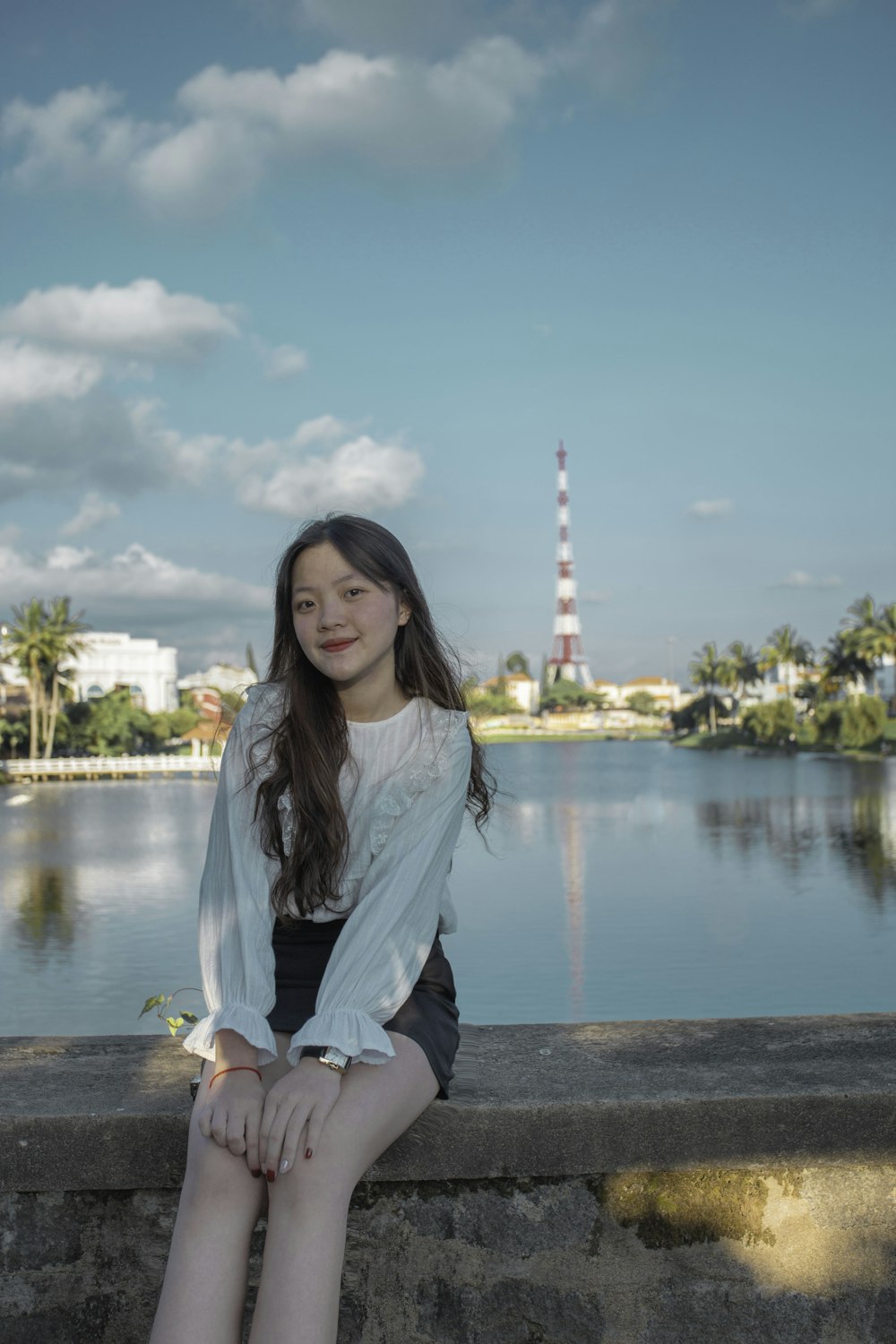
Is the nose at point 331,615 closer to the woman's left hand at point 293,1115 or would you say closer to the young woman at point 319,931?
the young woman at point 319,931

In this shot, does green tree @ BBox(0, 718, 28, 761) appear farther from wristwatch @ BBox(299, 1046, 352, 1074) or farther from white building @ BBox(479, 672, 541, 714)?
white building @ BBox(479, 672, 541, 714)

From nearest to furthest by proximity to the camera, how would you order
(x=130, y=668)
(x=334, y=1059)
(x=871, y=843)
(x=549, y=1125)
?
(x=334, y=1059), (x=549, y=1125), (x=871, y=843), (x=130, y=668)

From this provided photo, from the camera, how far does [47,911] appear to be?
43.9 feet

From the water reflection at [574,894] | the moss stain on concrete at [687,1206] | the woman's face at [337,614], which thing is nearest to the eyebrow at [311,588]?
the woman's face at [337,614]

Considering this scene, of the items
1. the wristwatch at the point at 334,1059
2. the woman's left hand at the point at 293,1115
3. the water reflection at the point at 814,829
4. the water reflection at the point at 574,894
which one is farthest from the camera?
the water reflection at the point at 814,829

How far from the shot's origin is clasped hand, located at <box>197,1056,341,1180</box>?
5.11ft

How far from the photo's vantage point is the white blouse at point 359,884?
1.78 m

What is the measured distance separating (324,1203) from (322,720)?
2.70 feet

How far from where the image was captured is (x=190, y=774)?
5047 centimetres

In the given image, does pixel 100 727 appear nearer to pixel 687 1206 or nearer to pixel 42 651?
pixel 42 651

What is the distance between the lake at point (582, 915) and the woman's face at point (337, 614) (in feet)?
2.13

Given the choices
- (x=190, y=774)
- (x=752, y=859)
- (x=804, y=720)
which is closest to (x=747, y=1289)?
(x=752, y=859)

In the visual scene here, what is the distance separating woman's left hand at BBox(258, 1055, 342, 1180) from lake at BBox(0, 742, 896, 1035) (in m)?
1.06

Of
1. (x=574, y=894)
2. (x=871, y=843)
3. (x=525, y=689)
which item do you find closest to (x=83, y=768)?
(x=871, y=843)
